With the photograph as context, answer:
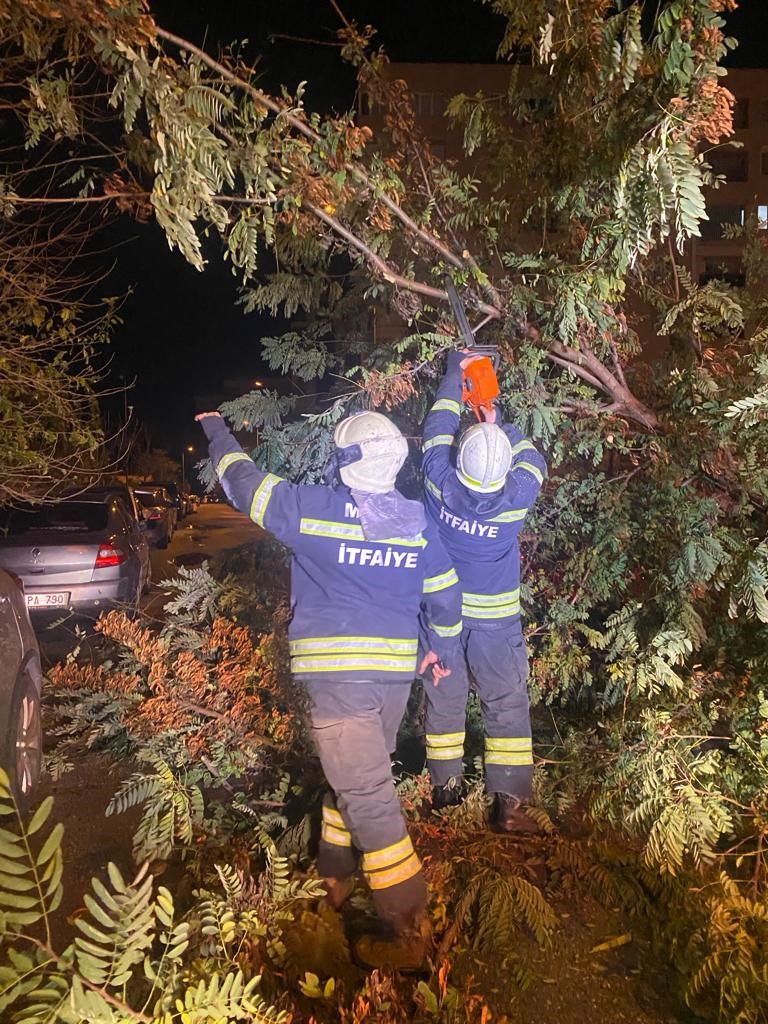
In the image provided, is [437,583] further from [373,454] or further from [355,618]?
[373,454]

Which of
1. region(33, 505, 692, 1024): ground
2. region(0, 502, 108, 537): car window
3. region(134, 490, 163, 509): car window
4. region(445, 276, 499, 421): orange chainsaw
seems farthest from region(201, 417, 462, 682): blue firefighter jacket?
region(134, 490, 163, 509): car window

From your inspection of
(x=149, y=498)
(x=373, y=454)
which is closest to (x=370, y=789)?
(x=373, y=454)

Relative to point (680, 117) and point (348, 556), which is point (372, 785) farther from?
point (680, 117)

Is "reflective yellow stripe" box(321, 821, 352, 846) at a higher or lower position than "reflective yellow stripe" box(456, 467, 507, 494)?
lower

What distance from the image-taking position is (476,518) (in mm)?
3957

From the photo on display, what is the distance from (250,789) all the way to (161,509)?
1283 cm

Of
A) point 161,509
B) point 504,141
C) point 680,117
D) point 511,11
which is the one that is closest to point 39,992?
point 680,117

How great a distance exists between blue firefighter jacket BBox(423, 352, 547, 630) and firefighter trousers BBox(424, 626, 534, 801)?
0.15 meters

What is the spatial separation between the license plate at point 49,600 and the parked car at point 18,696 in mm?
3464

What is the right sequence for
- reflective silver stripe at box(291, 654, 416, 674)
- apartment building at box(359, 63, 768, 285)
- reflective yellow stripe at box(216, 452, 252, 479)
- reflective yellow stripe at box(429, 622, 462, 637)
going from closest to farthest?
reflective silver stripe at box(291, 654, 416, 674)
reflective yellow stripe at box(216, 452, 252, 479)
reflective yellow stripe at box(429, 622, 462, 637)
apartment building at box(359, 63, 768, 285)

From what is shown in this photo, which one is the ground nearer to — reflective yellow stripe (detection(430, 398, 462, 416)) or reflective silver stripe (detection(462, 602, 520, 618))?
reflective silver stripe (detection(462, 602, 520, 618))

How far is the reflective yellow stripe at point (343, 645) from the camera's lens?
3.21 metres

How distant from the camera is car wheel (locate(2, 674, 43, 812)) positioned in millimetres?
3773

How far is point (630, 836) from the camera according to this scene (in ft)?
11.7
